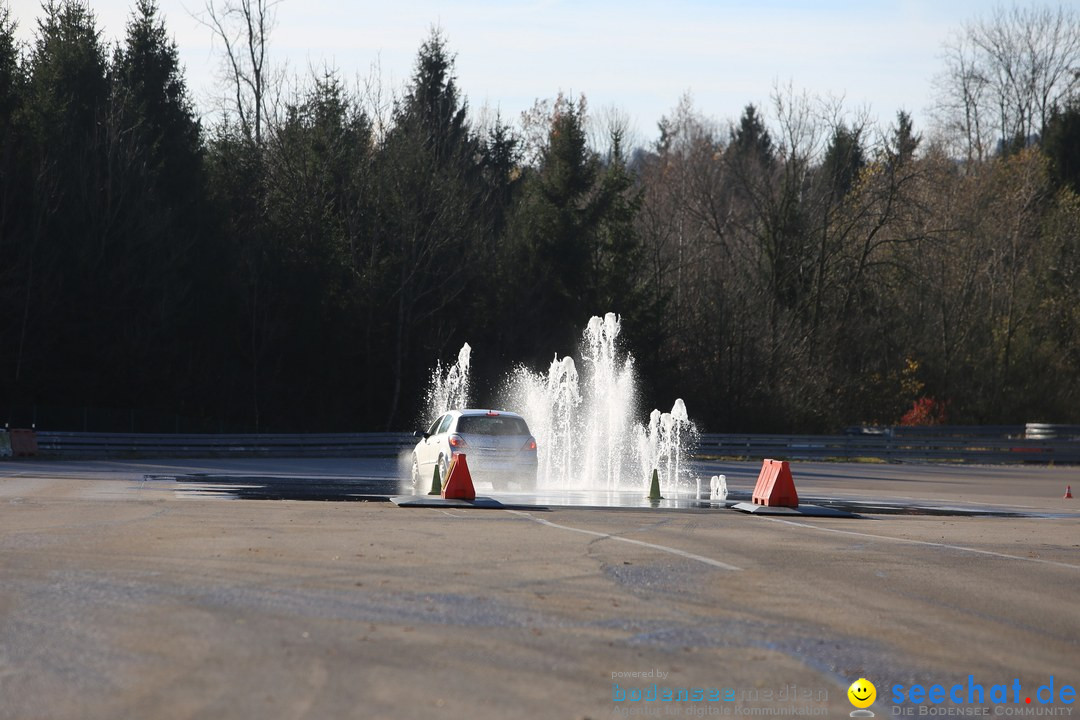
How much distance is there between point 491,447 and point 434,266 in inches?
1069

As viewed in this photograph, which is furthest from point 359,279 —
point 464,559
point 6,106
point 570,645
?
point 570,645

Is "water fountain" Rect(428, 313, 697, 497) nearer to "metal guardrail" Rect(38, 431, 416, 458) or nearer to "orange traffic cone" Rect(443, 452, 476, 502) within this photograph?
"metal guardrail" Rect(38, 431, 416, 458)

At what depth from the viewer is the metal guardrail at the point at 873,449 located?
45219mm

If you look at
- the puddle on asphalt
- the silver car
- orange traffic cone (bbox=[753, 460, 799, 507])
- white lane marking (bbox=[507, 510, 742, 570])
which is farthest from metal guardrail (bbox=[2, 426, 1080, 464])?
white lane marking (bbox=[507, 510, 742, 570])

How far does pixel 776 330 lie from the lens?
5600 cm

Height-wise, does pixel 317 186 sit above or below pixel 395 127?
below

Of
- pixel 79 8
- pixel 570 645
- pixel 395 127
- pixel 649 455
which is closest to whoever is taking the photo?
pixel 570 645

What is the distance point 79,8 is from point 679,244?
3228 cm

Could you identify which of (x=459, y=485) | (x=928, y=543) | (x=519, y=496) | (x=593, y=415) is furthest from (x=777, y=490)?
(x=593, y=415)

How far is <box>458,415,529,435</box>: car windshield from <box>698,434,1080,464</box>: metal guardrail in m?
22.8

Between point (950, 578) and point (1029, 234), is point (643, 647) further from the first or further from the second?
point (1029, 234)

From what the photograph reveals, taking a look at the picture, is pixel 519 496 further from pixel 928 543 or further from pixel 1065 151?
pixel 1065 151

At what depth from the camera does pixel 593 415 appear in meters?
45.5

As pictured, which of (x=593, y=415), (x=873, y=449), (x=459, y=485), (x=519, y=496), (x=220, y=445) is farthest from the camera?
(x=593, y=415)
